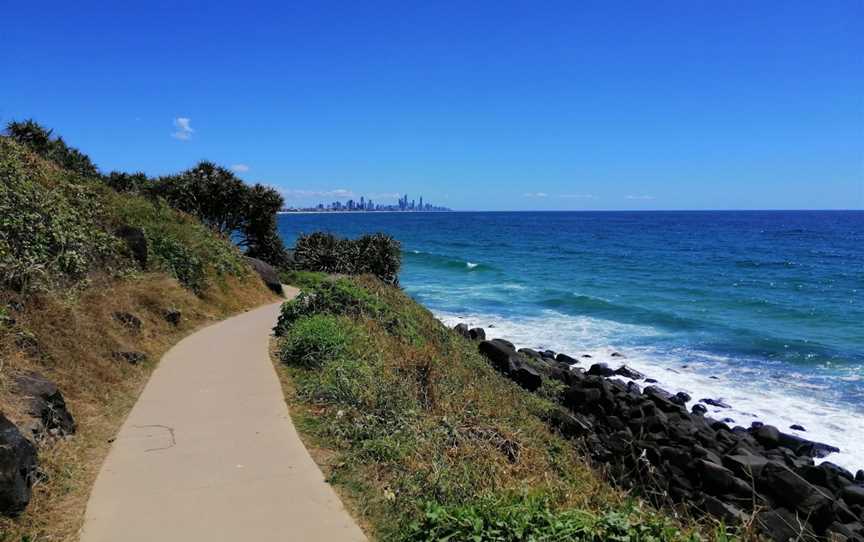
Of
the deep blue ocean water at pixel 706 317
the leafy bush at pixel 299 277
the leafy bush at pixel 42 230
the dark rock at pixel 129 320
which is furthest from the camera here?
the leafy bush at pixel 299 277

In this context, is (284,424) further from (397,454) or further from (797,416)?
(797,416)

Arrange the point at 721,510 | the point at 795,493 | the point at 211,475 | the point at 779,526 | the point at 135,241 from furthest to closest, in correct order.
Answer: the point at 135,241 < the point at 795,493 < the point at 721,510 < the point at 779,526 < the point at 211,475

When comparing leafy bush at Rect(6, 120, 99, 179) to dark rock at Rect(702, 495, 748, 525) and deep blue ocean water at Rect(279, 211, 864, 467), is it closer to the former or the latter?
deep blue ocean water at Rect(279, 211, 864, 467)

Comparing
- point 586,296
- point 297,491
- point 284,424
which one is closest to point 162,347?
point 284,424

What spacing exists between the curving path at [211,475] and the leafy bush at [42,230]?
2.45 meters

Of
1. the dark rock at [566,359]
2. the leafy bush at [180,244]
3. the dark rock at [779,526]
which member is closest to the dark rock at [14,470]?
the dark rock at [779,526]

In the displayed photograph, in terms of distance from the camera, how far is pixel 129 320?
10625 millimetres

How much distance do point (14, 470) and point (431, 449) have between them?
354 cm

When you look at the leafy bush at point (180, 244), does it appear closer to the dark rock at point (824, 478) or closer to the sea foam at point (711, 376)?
the sea foam at point (711, 376)

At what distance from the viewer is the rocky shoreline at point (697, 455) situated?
820cm

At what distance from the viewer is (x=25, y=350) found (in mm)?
7047

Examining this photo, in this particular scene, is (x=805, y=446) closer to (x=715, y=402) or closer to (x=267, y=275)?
(x=715, y=402)

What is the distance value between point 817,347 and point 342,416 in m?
Result: 19.2

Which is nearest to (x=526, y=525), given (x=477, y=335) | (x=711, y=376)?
(x=711, y=376)
